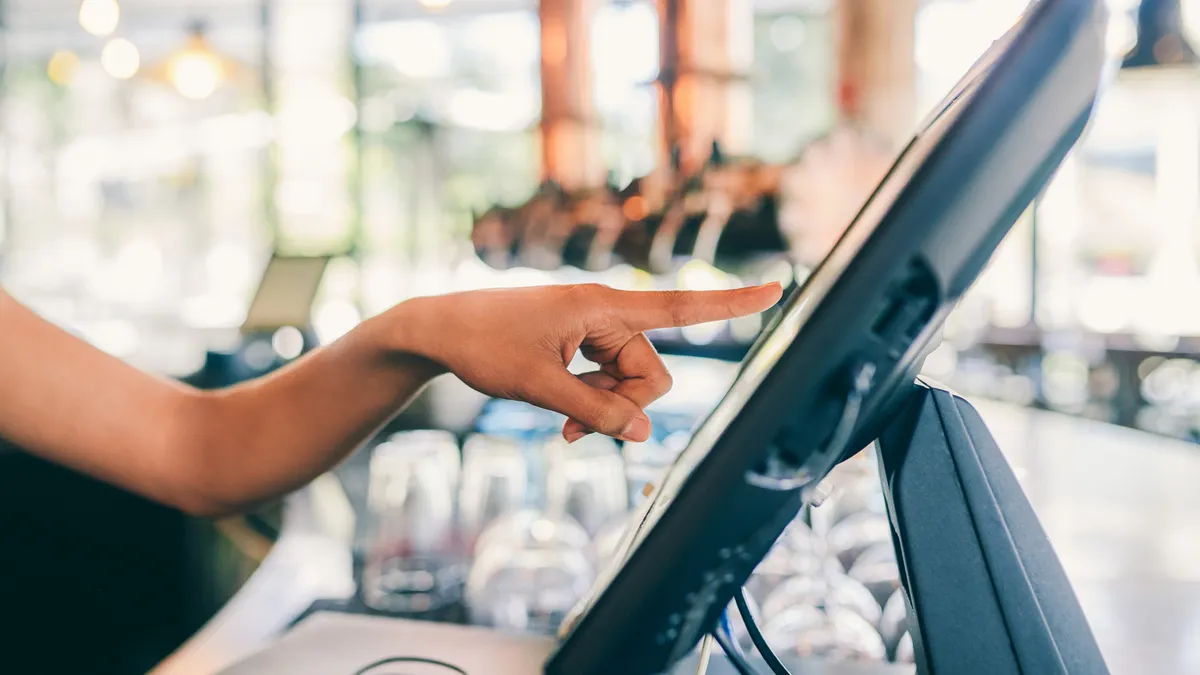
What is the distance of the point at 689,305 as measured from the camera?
21.1 inches

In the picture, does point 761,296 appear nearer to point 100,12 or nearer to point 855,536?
point 855,536

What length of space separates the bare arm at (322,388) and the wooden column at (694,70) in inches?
82.2

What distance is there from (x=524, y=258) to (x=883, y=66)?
1338 mm

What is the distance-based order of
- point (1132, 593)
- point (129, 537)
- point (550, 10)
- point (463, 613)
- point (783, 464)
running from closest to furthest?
point (783, 464) → point (1132, 593) → point (463, 613) → point (129, 537) → point (550, 10)

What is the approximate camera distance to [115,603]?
1930 millimetres

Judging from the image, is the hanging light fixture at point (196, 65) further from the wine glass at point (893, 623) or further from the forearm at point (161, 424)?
the wine glass at point (893, 623)

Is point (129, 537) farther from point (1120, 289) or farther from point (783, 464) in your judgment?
point (1120, 289)

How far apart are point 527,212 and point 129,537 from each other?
1.42 metres

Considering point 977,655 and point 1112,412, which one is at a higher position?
point 977,655

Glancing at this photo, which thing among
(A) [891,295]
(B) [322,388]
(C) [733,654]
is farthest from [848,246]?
(B) [322,388]

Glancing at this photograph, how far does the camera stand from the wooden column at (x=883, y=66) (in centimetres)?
306

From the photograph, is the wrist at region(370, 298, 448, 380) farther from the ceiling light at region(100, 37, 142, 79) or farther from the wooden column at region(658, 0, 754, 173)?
the ceiling light at region(100, 37, 142, 79)

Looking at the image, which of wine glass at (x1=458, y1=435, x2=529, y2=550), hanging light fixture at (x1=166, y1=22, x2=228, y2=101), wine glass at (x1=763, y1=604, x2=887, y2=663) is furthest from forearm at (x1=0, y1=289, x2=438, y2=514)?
hanging light fixture at (x1=166, y1=22, x2=228, y2=101)

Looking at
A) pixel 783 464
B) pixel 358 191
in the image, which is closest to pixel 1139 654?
pixel 783 464
